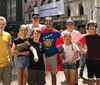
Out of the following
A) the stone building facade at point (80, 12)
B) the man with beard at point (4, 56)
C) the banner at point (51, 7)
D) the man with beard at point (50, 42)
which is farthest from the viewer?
the stone building facade at point (80, 12)

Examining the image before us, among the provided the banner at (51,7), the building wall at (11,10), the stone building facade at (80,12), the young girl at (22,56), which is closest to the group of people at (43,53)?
the young girl at (22,56)

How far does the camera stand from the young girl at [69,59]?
693cm

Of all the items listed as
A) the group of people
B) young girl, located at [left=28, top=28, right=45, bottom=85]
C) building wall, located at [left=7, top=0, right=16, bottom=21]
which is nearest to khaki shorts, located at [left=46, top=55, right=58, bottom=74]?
the group of people

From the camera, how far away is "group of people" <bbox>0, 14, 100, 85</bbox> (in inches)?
243

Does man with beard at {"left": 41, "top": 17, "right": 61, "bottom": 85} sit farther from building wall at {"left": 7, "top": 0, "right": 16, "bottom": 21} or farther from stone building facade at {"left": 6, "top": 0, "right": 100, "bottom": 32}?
building wall at {"left": 7, "top": 0, "right": 16, "bottom": 21}

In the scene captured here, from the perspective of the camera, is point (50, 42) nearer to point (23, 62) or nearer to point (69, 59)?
point (69, 59)

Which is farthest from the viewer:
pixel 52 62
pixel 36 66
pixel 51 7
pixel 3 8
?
pixel 3 8

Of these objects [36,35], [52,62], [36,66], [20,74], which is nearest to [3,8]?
[52,62]

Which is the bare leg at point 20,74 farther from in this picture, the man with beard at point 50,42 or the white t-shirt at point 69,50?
the white t-shirt at point 69,50

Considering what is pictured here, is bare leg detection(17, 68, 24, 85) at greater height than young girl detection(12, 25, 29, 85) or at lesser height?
lesser

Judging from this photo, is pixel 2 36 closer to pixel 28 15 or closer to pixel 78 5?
pixel 78 5

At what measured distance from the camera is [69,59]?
22.9 ft

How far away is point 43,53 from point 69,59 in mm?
902

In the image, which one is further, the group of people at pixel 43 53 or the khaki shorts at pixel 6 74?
the khaki shorts at pixel 6 74
